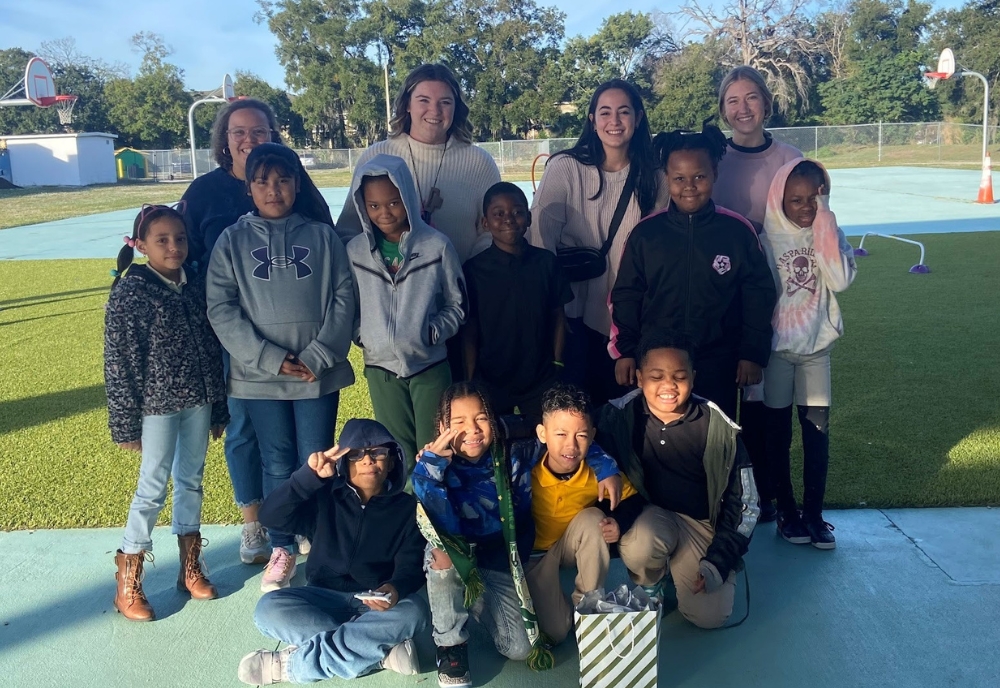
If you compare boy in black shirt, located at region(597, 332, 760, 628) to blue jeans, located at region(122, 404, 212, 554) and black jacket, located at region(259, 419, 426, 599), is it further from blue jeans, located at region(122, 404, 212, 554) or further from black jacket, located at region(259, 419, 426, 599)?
blue jeans, located at region(122, 404, 212, 554)

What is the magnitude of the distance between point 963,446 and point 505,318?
2876mm

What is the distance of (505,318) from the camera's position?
333 cm

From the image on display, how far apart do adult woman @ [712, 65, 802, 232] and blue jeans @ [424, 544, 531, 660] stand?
192 cm

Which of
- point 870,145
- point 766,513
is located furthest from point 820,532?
point 870,145

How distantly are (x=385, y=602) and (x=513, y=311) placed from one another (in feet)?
3.94

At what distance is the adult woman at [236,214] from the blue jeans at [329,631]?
75 cm

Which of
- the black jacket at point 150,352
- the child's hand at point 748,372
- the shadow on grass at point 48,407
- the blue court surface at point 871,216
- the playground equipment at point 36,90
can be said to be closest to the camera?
the black jacket at point 150,352

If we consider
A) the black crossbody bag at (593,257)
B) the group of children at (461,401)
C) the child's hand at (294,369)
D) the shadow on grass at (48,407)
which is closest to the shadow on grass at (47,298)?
the shadow on grass at (48,407)

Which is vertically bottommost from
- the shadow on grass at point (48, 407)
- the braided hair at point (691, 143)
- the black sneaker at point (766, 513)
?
the black sneaker at point (766, 513)

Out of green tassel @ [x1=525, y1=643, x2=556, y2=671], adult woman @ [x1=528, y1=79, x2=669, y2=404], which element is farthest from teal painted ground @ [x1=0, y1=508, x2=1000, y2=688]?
adult woman @ [x1=528, y1=79, x2=669, y2=404]

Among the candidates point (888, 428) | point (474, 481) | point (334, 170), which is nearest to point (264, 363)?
point (474, 481)

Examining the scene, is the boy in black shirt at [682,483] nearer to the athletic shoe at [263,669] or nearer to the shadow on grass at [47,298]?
the athletic shoe at [263,669]

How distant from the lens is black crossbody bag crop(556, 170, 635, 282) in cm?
360

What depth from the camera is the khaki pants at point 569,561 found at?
2.84 m
